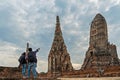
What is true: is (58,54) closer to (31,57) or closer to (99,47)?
(99,47)

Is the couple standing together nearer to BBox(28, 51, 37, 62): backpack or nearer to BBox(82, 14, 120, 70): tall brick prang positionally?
BBox(28, 51, 37, 62): backpack

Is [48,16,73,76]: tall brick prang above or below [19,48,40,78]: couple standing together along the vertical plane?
above

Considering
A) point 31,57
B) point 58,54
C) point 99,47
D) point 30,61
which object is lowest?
point 30,61

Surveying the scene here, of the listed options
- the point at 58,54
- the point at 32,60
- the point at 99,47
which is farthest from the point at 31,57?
the point at 99,47

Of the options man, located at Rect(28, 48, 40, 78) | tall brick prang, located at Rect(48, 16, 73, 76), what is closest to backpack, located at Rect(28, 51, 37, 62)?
man, located at Rect(28, 48, 40, 78)

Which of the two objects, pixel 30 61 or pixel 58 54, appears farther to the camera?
pixel 58 54

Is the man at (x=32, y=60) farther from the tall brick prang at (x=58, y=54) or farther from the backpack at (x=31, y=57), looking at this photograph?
the tall brick prang at (x=58, y=54)

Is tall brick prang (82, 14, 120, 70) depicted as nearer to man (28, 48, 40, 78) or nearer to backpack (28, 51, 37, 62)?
man (28, 48, 40, 78)

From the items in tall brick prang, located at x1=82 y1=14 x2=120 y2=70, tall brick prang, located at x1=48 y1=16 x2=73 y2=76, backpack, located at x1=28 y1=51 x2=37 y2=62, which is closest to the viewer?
backpack, located at x1=28 y1=51 x2=37 y2=62

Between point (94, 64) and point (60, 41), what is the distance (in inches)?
509

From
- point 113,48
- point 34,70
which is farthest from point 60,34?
point 34,70

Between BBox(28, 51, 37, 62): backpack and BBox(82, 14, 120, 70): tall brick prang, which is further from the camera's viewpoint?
BBox(82, 14, 120, 70): tall brick prang

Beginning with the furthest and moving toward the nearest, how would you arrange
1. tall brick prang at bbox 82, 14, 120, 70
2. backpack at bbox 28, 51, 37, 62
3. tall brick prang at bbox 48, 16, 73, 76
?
tall brick prang at bbox 48, 16, 73, 76 < tall brick prang at bbox 82, 14, 120, 70 < backpack at bbox 28, 51, 37, 62

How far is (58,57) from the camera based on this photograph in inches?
2630
